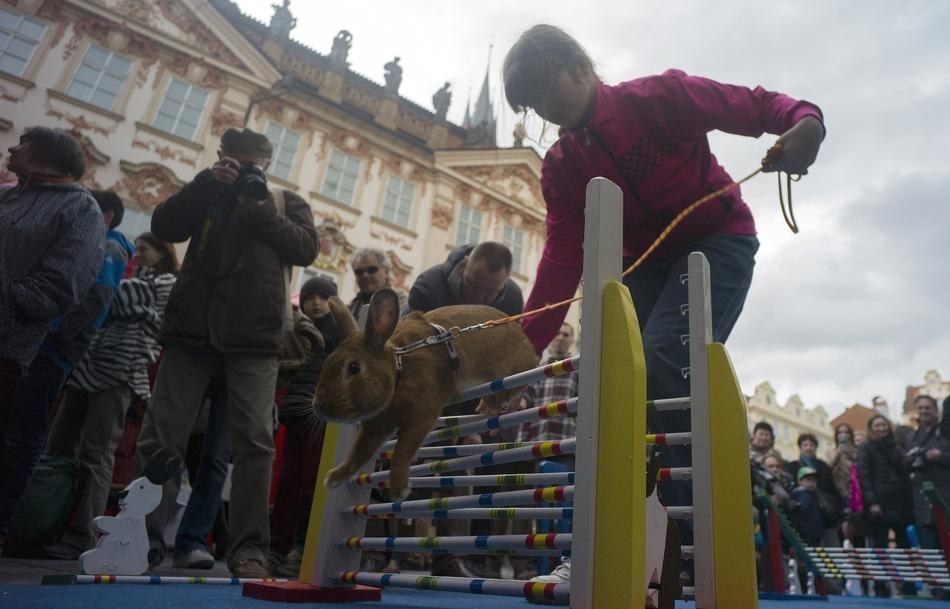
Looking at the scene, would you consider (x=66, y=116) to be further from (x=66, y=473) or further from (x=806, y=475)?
(x=806, y=475)

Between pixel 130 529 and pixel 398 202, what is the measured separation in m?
13.8

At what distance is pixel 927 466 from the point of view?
570 centimetres

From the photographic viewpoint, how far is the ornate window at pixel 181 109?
1266 cm

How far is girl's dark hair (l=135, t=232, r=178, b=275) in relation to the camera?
3887 mm

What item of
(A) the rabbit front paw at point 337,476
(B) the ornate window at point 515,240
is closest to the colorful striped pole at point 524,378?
(A) the rabbit front paw at point 337,476

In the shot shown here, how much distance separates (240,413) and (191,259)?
0.75m

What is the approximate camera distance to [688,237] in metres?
1.95

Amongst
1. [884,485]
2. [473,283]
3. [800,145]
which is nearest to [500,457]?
[800,145]

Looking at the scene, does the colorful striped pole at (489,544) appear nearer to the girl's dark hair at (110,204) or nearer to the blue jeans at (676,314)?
the blue jeans at (676,314)

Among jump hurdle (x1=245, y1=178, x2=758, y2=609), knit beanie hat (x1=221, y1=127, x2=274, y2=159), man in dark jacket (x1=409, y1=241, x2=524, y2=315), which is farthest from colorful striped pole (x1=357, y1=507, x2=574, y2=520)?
knit beanie hat (x1=221, y1=127, x2=274, y2=159)

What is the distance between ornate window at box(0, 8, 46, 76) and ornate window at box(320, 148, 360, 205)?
5.79m

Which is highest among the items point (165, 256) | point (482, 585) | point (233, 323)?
point (165, 256)

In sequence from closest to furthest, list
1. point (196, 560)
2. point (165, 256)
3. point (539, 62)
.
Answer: point (539, 62)
point (196, 560)
point (165, 256)

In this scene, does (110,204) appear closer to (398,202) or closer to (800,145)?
(800,145)
